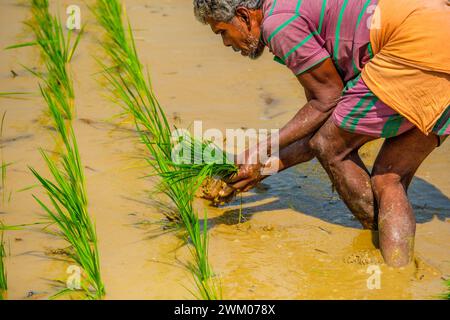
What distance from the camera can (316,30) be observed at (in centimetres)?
312

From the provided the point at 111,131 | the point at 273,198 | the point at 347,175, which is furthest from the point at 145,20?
the point at 347,175

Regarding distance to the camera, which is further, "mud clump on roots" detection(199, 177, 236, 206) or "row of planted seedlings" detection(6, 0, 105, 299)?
"mud clump on roots" detection(199, 177, 236, 206)

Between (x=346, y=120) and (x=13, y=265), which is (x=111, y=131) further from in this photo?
(x=346, y=120)

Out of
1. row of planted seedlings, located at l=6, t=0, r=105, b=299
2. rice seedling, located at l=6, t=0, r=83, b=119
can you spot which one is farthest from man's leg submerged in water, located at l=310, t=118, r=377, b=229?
rice seedling, located at l=6, t=0, r=83, b=119

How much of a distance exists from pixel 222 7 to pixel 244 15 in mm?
95

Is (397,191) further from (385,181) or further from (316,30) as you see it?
(316,30)

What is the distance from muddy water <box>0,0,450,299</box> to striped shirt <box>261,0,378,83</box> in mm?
785

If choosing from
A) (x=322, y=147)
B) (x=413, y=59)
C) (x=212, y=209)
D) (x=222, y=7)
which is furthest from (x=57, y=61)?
(x=413, y=59)

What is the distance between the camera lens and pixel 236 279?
319 cm

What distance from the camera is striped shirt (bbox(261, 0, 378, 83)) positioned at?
306 centimetres

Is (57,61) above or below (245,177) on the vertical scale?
above

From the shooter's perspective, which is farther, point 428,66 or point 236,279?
point 236,279

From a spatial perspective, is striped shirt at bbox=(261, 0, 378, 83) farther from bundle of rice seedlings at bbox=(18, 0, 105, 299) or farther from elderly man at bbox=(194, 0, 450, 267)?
bundle of rice seedlings at bbox=(18, 0, 105, 299)

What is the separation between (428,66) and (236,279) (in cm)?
107
